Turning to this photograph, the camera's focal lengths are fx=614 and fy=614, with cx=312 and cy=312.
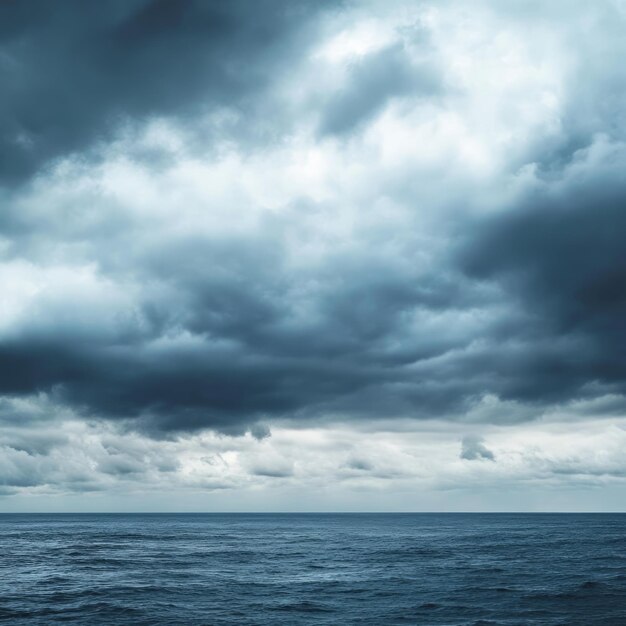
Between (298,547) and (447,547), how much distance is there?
32701 mm

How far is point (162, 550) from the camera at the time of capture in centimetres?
12481

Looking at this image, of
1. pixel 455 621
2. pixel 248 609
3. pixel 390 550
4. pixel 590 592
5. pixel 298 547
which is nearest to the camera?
pixel 455 621

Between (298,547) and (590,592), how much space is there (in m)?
79.4

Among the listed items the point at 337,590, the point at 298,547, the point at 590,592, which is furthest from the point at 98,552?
the point at 590,592

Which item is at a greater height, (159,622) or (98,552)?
(159,622)

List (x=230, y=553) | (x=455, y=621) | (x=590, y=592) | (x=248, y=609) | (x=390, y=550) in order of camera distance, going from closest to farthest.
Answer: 1. (x=455, y=621)
2. (x=248, y=609)
3. (x=590, y=592)
4. (x=230, y=553)
5. (x=390, y=550)

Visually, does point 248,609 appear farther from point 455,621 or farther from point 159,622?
point 455,621

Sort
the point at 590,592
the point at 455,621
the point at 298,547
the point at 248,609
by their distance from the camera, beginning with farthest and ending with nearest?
the point at 298,547, the point at 590,592, the point at 248,609, the point at 455,621

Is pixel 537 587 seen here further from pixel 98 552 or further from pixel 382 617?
pixel 98 552

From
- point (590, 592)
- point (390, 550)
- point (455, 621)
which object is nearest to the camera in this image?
point (455, 621)

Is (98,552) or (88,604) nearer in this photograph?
(88,604)

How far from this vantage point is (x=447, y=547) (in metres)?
134

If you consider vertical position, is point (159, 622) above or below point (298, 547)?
above

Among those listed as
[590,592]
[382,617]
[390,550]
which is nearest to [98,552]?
[390,550]
